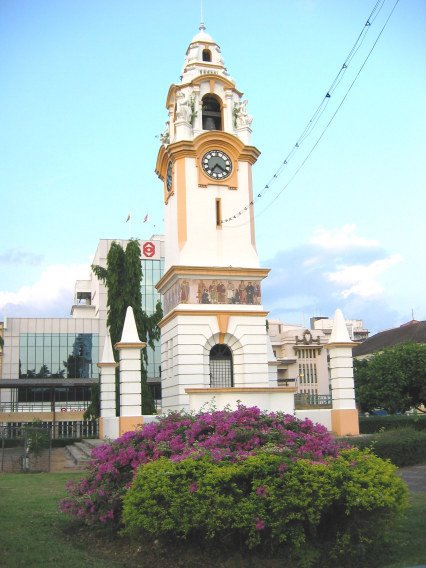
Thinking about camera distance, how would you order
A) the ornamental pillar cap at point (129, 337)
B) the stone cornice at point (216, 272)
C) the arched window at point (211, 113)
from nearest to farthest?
the ornamental pillar cap at point (129, 337)
the stone cornice at point (216, 272)
the arched window at point (211, 113)

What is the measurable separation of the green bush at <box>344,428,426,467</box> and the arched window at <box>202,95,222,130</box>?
1311cm

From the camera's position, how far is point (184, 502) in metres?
7.51

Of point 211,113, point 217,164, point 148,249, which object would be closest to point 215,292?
point 217,164

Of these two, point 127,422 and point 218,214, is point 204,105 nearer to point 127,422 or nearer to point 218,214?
point 218,214

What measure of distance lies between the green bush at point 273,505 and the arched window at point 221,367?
14182mm

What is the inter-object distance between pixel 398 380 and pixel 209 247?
18981 mm

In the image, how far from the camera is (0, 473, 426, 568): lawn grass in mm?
7512

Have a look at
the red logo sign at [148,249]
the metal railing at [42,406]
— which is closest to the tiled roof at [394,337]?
the red logo sign at [148,249]

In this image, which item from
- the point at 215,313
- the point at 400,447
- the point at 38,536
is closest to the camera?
the point at 38,536

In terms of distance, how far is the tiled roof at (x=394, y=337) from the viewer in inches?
2648

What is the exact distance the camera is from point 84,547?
8.55 metres

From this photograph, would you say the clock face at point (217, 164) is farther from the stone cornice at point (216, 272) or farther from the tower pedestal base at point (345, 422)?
the tower pedestal base at point (345, 422)

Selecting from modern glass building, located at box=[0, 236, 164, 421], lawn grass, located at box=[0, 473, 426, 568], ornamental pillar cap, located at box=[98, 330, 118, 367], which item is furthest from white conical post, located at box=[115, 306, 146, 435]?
modern glass building, located at box=[0, 236, 164, 421]

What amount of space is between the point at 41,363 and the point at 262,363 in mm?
45579
